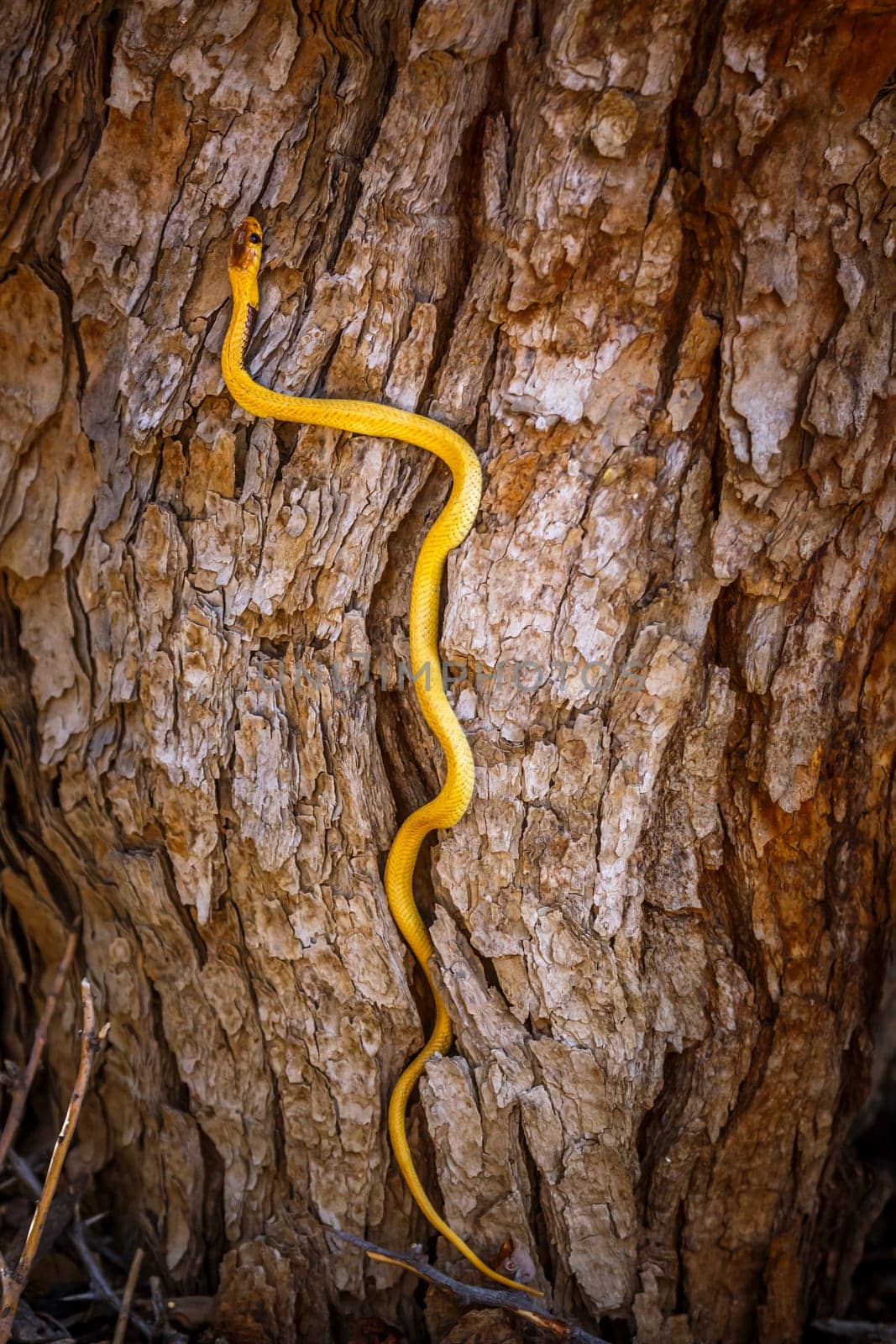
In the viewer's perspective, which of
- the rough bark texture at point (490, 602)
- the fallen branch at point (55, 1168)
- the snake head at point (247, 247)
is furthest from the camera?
the snake head at point (247, 247)

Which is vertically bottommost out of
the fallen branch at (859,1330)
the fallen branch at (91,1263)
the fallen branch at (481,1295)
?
the fallen branch at (91,1263)

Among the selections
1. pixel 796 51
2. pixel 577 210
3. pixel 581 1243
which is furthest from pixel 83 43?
pixel 581 1243

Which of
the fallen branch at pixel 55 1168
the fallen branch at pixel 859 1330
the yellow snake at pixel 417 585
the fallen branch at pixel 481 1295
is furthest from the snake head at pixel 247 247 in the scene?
the fallen branch at pixel 859 1330

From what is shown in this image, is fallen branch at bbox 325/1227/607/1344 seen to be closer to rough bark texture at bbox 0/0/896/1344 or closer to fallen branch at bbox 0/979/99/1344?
rough bark texture at bbox 0/0/896/1344

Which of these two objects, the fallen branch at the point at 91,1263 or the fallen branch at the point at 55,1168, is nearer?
the fallen branch at the point at 55,1168

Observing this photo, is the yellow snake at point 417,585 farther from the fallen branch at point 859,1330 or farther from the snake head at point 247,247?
the fallen branch at point 859,1330

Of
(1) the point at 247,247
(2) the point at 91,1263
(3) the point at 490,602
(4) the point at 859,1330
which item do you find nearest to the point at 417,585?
(3) the point at 490,602

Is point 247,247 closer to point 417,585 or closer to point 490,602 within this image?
point 417,585

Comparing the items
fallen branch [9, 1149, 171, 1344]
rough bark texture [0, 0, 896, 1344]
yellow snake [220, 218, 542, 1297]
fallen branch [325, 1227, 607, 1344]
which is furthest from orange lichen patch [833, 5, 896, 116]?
fallen branch [9, 1149, 171, 1344]
